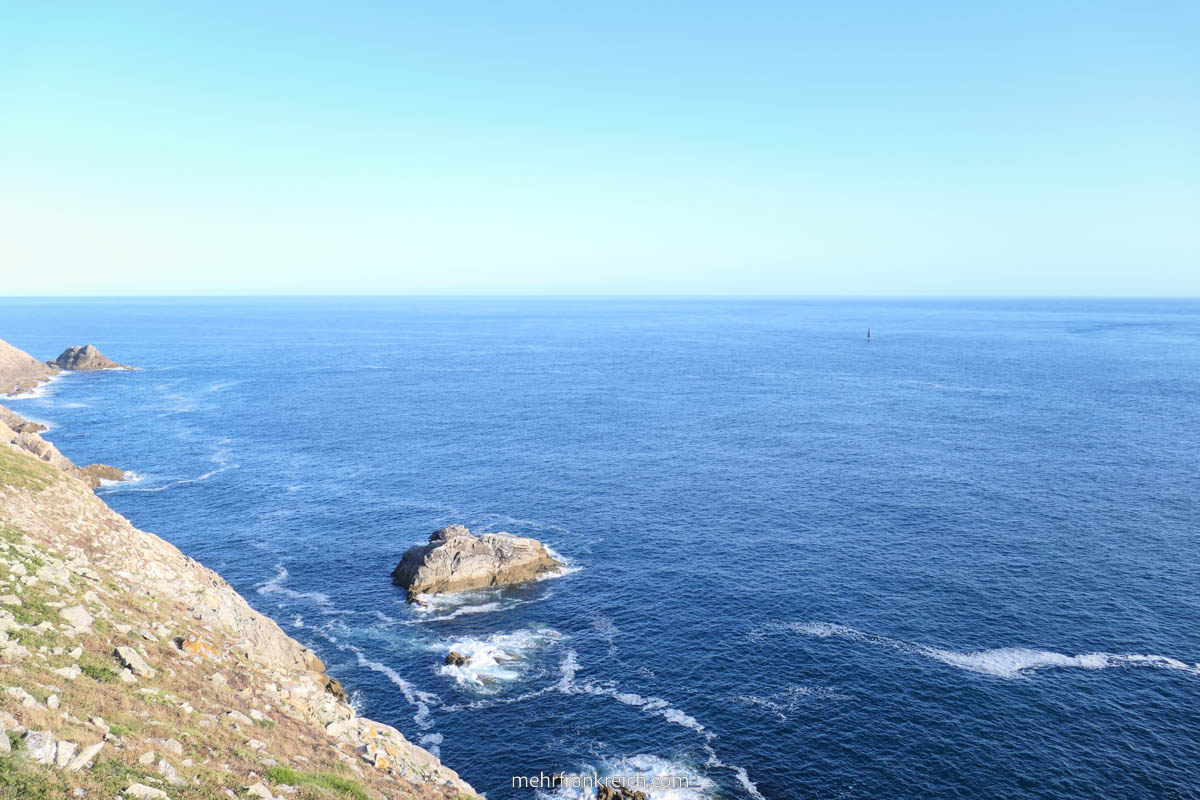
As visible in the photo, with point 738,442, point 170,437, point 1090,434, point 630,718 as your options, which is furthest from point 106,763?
point 1090,434

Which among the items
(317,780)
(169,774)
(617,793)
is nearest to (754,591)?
(617,793)

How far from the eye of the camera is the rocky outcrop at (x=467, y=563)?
87562 mm

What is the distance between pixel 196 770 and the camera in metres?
30.3

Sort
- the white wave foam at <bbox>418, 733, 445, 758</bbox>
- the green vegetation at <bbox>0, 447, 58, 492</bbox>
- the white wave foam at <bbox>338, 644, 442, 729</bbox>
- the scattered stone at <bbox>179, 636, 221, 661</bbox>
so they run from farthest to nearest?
the white wave foam at <bbox>338, 644, 442, 729</bbox> → the white wave foam at <bbox>418, 733, 445, 758</bbox> → the green vegetation at <bbox>0, 447, 58, 492</bbox> → the scattered stone at <bbox>179, 636, 221, 661</bbox>

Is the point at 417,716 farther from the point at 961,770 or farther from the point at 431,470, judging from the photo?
the point at 431,470

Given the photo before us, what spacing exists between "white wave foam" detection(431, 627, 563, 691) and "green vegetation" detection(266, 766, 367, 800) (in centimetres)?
3427

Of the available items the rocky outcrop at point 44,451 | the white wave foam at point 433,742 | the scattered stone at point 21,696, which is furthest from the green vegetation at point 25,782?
the rocky outcrop at point 44,451

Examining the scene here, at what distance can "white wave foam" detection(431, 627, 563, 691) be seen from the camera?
228 feet

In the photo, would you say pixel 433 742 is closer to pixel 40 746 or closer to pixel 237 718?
pixel 237 718

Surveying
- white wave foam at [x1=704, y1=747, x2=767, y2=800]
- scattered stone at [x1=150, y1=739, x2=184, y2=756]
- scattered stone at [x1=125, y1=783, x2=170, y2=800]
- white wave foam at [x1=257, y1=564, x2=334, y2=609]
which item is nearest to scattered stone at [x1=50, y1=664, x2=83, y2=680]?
scattered stone at [x1=150, y1=739, x2=184, y2=756]

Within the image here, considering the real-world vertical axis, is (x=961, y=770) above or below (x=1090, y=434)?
below

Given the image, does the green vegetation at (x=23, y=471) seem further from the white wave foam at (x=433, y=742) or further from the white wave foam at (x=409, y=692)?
the white wave foam at (x=433, y=742)

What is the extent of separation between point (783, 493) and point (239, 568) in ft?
266

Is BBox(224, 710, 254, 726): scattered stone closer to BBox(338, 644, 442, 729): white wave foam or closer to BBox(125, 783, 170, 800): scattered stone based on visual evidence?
BBox(125, 783, 170, 800): scattered stone
